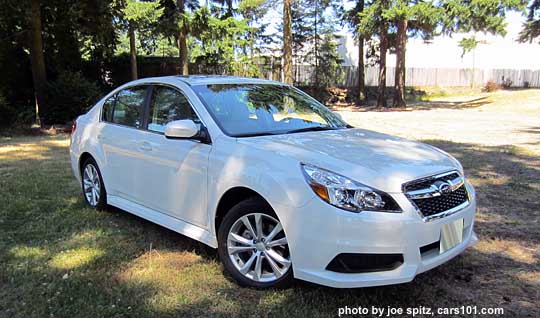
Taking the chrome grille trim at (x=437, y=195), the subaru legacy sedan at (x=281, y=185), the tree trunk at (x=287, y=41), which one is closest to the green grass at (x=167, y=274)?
the subaru legacy sedan at (x=281, y=185)

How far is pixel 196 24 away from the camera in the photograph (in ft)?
70.8

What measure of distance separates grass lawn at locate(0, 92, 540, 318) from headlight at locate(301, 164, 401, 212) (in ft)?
2.45

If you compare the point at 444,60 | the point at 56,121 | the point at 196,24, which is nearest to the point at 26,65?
the point at 56,121

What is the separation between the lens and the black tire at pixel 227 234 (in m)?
3.17


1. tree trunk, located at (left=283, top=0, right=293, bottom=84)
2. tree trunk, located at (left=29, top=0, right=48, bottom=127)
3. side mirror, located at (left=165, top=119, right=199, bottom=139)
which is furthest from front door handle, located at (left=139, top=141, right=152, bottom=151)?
tree trunk, located at (left=283, top=0, right=293, bottom=84)

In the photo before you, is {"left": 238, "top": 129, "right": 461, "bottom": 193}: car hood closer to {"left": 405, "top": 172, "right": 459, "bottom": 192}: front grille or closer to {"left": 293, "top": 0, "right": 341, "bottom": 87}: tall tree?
{"left": 405, "top": 172, "right": 459, "bottom": 192}: front grille

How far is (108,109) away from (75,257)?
5.93ft

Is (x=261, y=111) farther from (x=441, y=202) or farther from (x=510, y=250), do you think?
(x=510, y=250)

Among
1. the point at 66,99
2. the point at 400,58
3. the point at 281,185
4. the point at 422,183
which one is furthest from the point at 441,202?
the point at 400,58

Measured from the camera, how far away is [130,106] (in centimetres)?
477

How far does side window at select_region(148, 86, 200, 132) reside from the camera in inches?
159

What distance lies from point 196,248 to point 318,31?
31.7m

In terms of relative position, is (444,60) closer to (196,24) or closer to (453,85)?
(453,85)

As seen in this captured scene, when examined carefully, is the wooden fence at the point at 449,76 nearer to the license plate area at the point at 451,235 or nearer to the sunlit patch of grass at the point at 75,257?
the sunlit patch of grass at the point at 75,257
